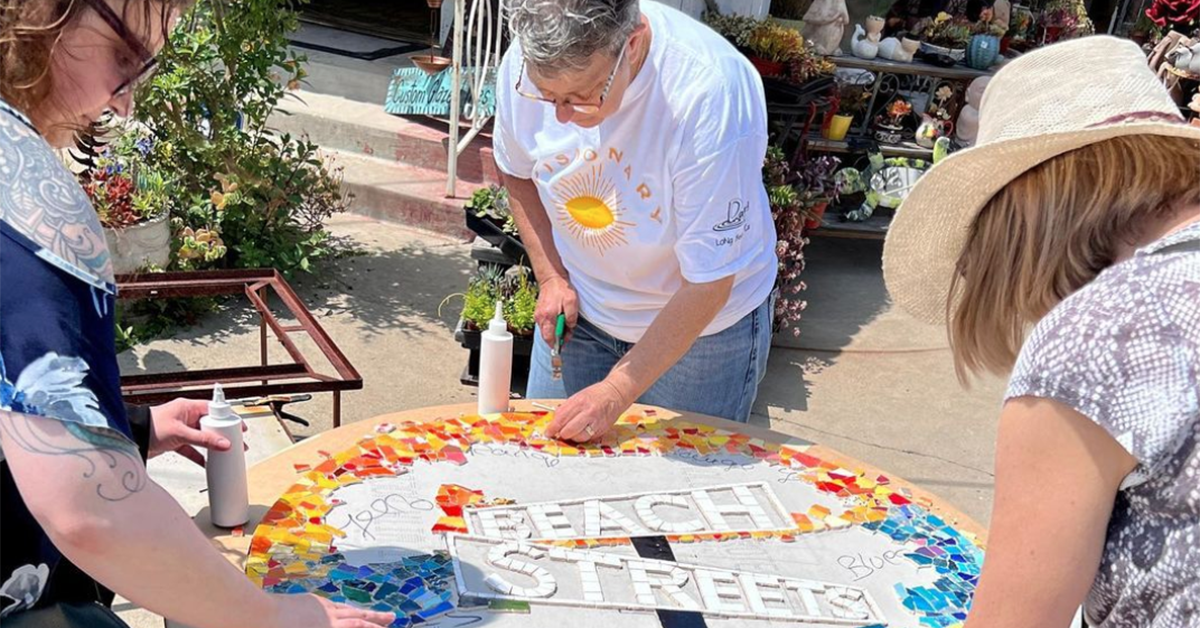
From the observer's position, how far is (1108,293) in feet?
3.31

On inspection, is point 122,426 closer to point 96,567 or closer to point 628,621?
point 96,567

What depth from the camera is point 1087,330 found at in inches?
39.3

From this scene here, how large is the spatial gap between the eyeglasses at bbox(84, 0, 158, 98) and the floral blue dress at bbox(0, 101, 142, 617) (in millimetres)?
120

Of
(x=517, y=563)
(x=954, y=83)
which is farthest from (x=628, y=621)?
(x=954, y=83)

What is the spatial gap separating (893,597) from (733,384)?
695mm

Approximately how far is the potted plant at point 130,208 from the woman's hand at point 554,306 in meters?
2.28

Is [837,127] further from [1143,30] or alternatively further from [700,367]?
[700,367]

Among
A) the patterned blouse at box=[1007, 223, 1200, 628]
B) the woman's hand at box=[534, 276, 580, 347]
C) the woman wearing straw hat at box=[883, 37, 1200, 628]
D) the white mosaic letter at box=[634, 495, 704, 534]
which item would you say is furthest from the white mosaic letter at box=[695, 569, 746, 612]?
the woman's hand at box=[534, 276, 580, 347]

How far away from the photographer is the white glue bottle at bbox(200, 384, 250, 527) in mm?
1633

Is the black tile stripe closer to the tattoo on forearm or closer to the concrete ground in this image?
the tattoo on forearm

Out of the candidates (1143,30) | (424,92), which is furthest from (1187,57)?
(424,92)

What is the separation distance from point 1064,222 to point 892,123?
16.3ft

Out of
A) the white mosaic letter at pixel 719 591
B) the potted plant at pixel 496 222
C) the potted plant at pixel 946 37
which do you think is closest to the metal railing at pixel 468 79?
the potted plant at pixel 496 222

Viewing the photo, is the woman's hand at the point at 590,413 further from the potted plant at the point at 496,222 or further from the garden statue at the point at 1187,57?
the garden statue at the point at 1187,57
